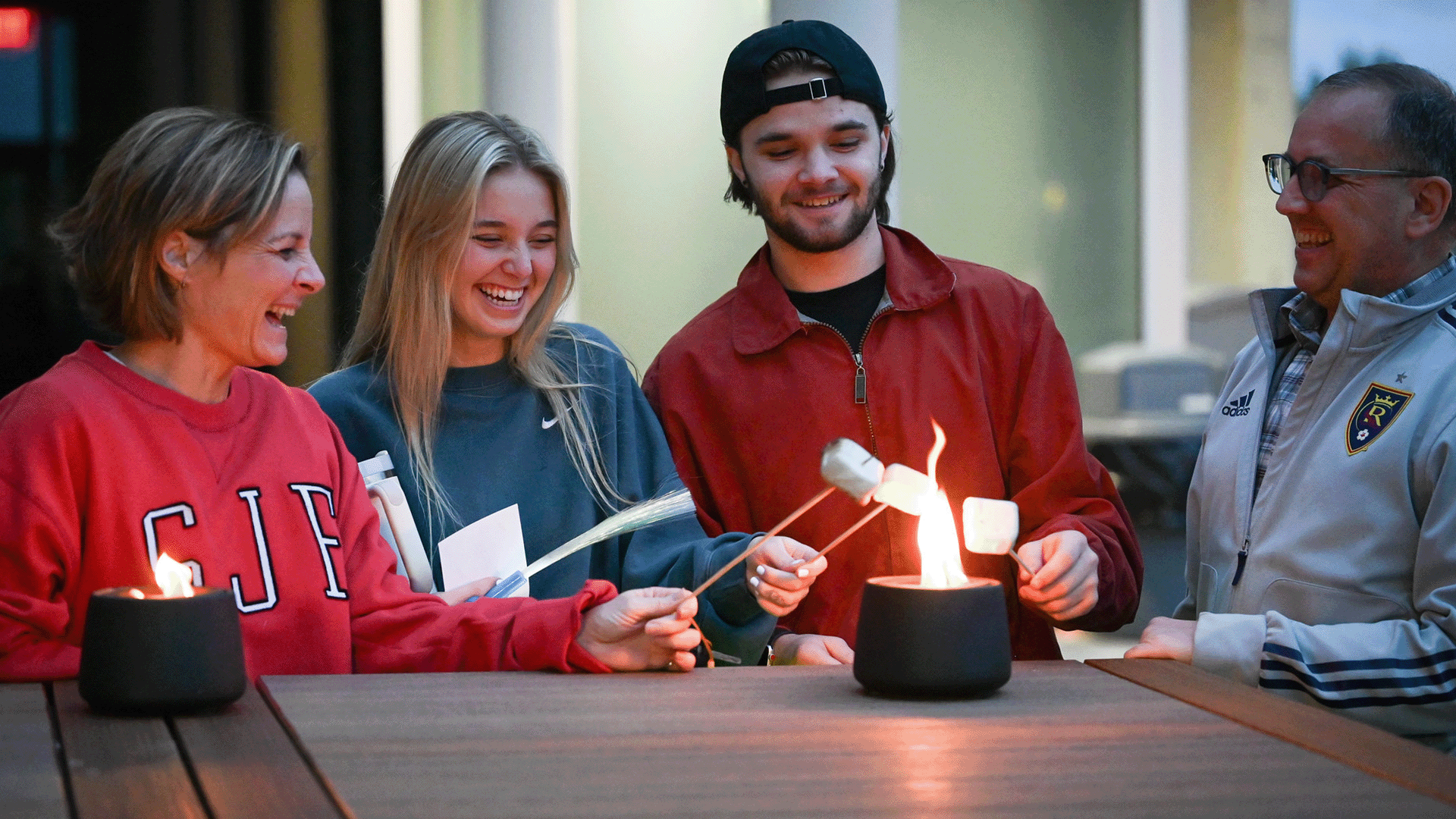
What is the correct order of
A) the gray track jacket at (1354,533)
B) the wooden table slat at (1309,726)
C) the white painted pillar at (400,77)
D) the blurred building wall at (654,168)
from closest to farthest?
the wooden table slat at (1309,726) → the gray track jacket at (1354,533) → the white painted pillar at (400,77) → the blurred building wall at (654,168)

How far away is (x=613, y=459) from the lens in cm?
226

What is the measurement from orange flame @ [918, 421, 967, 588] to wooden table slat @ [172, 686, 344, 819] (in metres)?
0.61

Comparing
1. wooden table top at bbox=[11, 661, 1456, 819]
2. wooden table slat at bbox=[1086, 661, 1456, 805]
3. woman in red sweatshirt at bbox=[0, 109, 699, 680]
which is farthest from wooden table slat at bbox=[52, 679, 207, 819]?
Answer: wooden table slat at bbox=[1086, 661, 1456, 805]

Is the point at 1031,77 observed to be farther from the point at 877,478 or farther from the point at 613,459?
the point at 877,478

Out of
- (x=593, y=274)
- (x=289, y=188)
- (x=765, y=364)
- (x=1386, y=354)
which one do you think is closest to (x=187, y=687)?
(x=289, y=188)

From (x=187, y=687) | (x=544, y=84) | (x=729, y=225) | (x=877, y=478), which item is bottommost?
(x=187, y=687)

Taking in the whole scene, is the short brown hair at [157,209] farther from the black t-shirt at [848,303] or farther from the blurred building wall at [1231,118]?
the blurred building wall at [1231,118]

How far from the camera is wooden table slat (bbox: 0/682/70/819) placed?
1028 mm

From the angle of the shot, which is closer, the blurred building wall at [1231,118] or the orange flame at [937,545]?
the orange flame at [937,545]

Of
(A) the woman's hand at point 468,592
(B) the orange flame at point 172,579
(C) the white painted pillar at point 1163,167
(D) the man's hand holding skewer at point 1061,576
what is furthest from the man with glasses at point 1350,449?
(C) the white painted pillar at point 1163,167

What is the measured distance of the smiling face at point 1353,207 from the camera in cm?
204

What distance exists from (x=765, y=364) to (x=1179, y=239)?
2.70m

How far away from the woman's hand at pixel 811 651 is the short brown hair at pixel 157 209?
0.96 metres

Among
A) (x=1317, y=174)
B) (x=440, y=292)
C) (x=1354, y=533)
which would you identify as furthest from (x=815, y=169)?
(x=1354, y=533)
